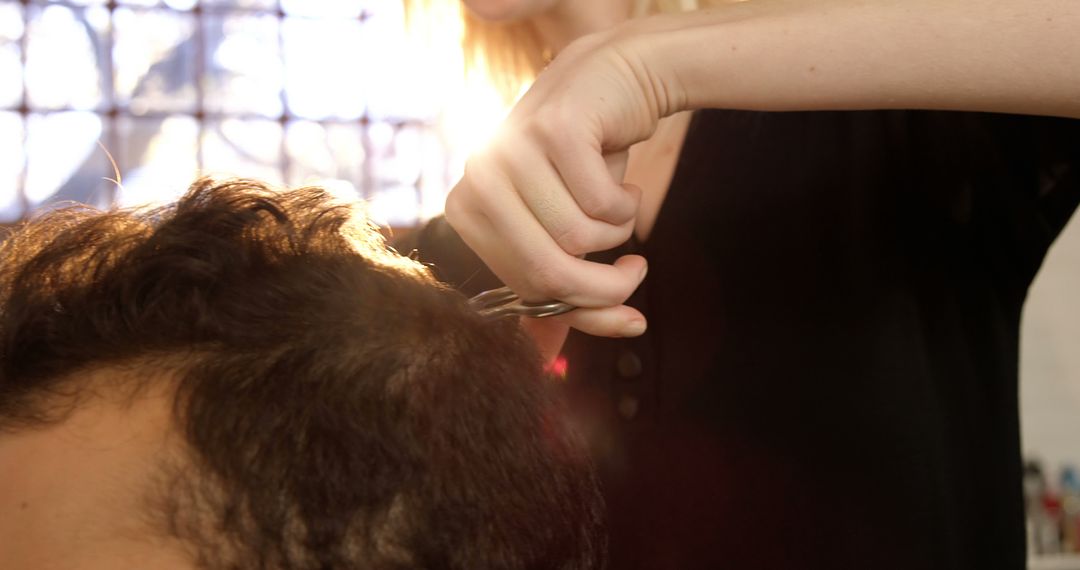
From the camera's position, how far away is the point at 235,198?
63 centimetres

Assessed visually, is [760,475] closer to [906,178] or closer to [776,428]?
→ [776,428]

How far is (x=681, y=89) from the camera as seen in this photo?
0.61 m

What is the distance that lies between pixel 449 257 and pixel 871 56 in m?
0.56

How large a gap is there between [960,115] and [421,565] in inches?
23.4

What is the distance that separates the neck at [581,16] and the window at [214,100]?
1902 millimetres

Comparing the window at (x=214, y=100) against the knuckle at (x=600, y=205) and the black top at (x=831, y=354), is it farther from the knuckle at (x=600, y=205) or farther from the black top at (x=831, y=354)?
the knuckle at (x=600, y=205)

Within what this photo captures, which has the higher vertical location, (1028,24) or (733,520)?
(1028,24)

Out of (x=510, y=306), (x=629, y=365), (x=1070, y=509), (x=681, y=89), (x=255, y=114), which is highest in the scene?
(x=255, y=114)

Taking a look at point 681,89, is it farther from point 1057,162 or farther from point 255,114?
point 255,114

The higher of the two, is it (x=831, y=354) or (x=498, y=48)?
(x=498, y=48)

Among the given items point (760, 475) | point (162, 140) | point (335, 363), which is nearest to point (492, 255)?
point (335, 363)

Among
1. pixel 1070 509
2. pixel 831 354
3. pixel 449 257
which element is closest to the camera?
pixel 831 354

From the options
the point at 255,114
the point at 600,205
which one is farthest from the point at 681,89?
the point at 255,114

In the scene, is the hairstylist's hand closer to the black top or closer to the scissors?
the scissors
